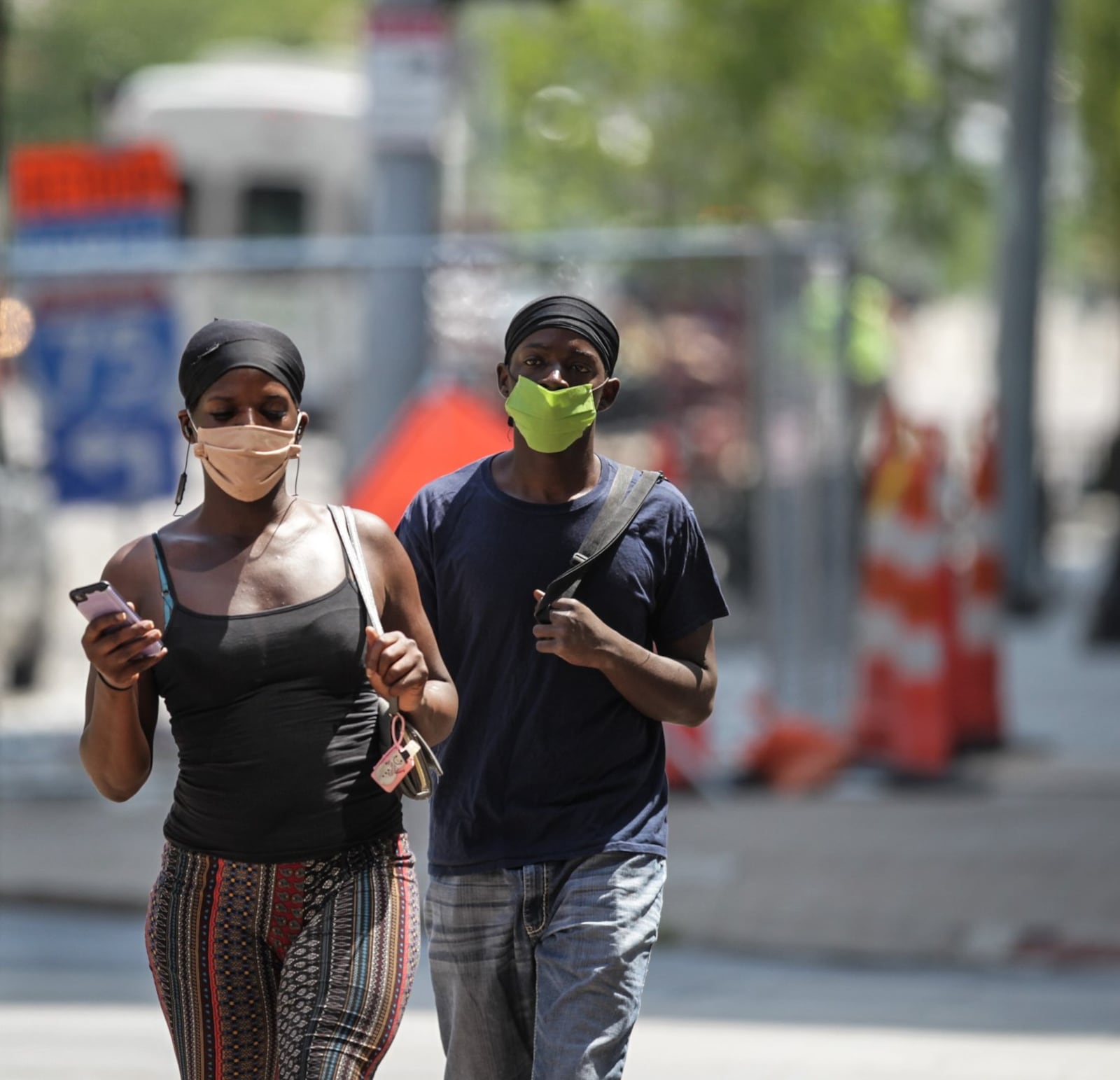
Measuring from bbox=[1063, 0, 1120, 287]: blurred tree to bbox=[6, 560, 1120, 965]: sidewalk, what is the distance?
15.0 meters

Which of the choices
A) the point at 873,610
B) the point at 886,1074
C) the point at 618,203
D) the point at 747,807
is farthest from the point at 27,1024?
the point at 618,203

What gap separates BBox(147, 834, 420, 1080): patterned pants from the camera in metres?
3.35

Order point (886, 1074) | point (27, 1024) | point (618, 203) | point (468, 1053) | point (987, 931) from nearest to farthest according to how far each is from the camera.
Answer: point (468, 1053), point (886, 1074), point (27, 1024), point (987, 931), point (618, 203)

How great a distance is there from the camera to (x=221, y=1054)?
3.42m

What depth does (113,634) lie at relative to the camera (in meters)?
3.12

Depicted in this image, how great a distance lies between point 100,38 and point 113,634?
30673 mm

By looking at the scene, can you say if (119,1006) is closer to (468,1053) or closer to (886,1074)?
(886,1074)

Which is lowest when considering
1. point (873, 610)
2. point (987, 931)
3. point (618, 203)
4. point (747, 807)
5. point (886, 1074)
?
point (886, 1074)

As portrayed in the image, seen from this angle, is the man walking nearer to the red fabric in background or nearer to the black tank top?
the black tank top

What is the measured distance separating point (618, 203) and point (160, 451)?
1700 centimetres

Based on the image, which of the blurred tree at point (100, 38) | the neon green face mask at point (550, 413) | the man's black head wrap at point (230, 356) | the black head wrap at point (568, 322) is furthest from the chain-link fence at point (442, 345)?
the blurred tree at point (100, 38)

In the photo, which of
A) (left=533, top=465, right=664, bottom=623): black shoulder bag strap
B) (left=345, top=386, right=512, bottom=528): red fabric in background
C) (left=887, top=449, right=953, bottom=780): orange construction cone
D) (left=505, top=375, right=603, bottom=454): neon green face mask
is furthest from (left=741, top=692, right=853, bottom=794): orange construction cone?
(left=505, top=375, right=603, bottom=454): neon green face mask

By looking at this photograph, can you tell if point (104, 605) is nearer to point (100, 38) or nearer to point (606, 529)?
A: point (606, 529)

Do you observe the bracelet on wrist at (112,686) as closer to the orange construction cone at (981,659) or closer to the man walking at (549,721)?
the man walking at (549,721)
